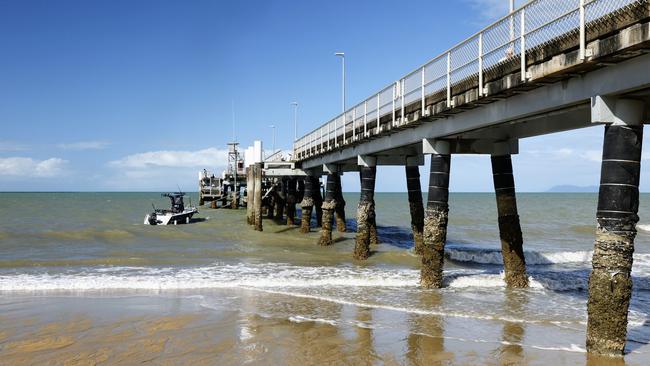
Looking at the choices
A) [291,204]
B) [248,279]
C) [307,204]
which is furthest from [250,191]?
[248,279]

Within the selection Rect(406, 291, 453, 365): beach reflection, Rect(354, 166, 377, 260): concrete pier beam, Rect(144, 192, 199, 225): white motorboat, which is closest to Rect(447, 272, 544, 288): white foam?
Rect(406, 291, 453, 365): beach reflection

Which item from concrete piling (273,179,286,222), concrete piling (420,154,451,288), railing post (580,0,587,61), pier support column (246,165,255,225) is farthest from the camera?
concrete piling (273,179,286,222)

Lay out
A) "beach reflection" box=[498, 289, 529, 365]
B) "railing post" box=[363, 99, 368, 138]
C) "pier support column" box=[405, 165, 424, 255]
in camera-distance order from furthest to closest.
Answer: "pier support column" box=[405, 165, 424, 255], "railing post" box=[363, 99, 368, 138], "beach reflection" box=[498, 289, 529, 365]

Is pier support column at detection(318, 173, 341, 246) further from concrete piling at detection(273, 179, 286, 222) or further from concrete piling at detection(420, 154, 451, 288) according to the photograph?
concrete piling at detection(273, 179, 286, 222)

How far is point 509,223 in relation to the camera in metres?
15.5

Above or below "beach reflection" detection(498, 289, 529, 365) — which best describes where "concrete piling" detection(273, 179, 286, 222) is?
above

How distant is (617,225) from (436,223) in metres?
6.66

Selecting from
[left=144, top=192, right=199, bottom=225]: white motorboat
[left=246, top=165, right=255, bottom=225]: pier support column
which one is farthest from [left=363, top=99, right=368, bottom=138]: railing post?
[left=144, top=192, right=199, bottom=225]: white motorboat

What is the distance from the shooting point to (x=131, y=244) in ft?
95.2

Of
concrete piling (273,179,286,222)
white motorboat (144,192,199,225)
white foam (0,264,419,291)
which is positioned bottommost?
white foam (0,264,419,291)

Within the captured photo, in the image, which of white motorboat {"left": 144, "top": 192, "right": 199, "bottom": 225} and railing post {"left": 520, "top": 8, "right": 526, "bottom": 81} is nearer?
railing post {"left": 520, "top": 8, "right": 526, "bottom": 81}

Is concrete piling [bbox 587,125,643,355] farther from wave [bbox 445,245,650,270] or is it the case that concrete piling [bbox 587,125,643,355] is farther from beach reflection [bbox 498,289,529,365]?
wave [bbox 445,245,650,270]

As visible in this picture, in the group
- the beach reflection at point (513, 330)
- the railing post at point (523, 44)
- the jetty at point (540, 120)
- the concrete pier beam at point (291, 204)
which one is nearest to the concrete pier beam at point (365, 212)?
the jetty at point (540, 120)

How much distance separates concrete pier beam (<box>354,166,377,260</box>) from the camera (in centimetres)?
2103
